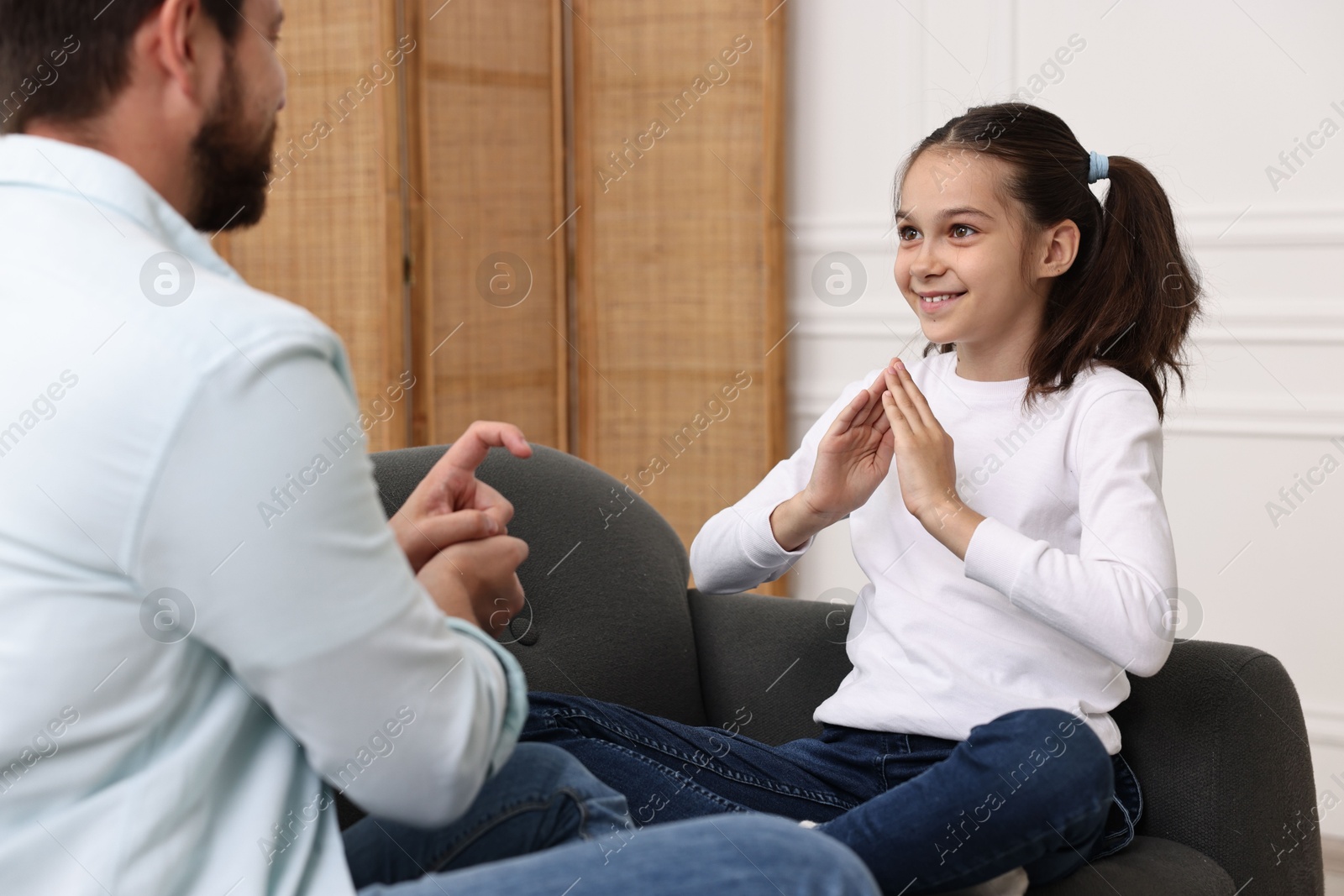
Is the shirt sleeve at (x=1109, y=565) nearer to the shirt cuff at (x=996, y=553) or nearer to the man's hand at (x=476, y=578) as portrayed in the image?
the shirt cuff at (x=996, y=553)

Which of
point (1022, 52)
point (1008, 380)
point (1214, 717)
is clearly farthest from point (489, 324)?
point (1214, 717)

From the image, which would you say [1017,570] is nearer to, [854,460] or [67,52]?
[854,460]

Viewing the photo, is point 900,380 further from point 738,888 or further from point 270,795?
point 270,795

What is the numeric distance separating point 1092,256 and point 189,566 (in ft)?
3.85

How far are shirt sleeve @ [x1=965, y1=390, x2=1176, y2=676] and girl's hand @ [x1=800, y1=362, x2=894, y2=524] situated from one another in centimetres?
17

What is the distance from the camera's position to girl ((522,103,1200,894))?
1.17 m

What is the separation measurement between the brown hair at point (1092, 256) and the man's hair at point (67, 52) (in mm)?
971

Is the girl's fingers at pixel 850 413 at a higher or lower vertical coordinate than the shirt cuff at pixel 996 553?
higher

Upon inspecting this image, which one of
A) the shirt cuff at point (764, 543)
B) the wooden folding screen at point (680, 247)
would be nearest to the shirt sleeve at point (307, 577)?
the shirt cuff at point (764, 543)

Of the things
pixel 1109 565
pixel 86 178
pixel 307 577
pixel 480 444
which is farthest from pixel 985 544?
pixel 86 178

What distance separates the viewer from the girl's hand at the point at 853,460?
1442 mm

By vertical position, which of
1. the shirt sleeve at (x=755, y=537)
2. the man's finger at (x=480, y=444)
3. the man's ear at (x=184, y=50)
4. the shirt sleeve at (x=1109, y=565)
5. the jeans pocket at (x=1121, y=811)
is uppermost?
the man's ear at (x=184, y=50)

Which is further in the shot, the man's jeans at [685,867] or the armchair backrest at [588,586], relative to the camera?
the armchair backrest at [588,586]

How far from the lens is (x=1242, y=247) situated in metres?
2.65
